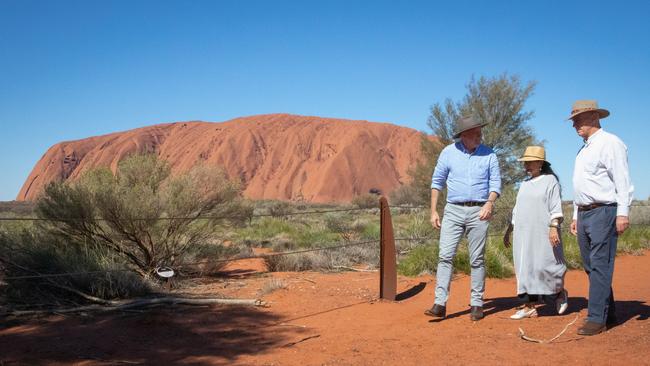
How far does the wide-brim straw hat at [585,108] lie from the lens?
15.4 ft

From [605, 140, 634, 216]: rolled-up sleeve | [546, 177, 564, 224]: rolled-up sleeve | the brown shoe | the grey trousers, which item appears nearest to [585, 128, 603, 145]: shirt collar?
[605, 140, 634, 216]: rolled-up sleeve

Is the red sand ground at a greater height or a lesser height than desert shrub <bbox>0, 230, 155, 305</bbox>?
lesser

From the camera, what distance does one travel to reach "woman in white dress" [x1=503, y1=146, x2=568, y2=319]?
5.30m

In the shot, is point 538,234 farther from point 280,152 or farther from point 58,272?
point 280,152

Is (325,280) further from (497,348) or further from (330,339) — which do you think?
(497,348)

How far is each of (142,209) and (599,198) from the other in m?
5.95

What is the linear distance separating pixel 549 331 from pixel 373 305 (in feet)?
6.68

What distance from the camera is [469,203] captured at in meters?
5.31

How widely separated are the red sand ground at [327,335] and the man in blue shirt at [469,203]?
0.38 meters

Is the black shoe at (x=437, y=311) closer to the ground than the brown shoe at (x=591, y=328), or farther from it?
closer to the ground

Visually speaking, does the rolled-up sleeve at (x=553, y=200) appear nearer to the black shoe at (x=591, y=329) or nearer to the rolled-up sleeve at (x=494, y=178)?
the rolled-up sleeve at (x=494, y=178)

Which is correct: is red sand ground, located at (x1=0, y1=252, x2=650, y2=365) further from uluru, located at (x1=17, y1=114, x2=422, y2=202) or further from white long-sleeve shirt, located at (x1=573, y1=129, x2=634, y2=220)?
uluru, located at (x1=17, y1=114, x2=422, y2=202)

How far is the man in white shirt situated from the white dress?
1.63 feet

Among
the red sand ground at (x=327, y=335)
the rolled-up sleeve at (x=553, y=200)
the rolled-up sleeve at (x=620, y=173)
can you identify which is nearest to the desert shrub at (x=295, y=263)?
the red sand ground at (x=327, y=335)
